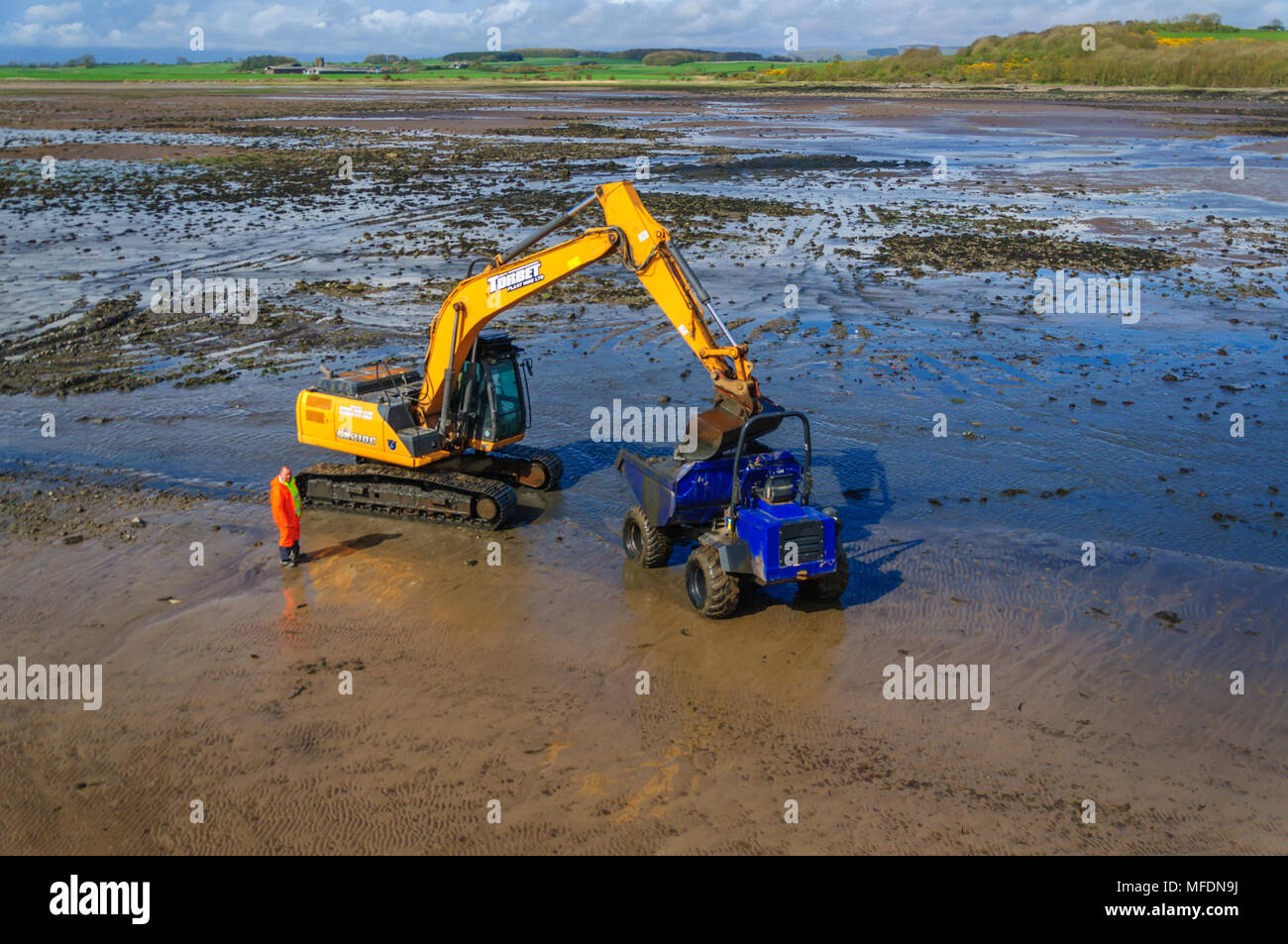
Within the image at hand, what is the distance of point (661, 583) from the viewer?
476 inches

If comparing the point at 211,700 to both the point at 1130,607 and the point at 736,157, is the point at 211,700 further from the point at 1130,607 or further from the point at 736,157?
the point at 736,157

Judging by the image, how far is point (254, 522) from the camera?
1345cm

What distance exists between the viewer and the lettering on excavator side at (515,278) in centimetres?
1287

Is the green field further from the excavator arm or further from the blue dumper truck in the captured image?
the blue dumper truck

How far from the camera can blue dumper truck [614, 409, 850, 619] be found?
1057cm

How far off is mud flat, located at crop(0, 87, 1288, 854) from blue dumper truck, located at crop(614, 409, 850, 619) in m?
0.42

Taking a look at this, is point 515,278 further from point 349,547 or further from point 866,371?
point 866,371

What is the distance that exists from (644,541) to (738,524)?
5.40 feet

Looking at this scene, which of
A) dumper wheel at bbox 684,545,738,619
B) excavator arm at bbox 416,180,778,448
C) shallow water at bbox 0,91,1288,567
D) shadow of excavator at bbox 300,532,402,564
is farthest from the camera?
shallow water at bbox 0,91,1288,567

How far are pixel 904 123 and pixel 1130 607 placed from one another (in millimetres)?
70311

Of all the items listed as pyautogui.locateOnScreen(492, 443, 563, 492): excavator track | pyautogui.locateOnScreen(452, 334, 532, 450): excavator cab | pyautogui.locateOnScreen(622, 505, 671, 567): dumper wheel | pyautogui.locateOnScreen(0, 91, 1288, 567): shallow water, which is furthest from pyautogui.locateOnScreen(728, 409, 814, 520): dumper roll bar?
pyautogui.locateOnScreen(452, 334, 532, 450): excavator cab

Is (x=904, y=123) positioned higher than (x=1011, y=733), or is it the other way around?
(x=904, y=123)

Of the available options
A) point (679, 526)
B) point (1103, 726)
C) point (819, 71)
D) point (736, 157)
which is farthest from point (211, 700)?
point (819, 71)

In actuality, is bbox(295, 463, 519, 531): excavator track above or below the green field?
below
